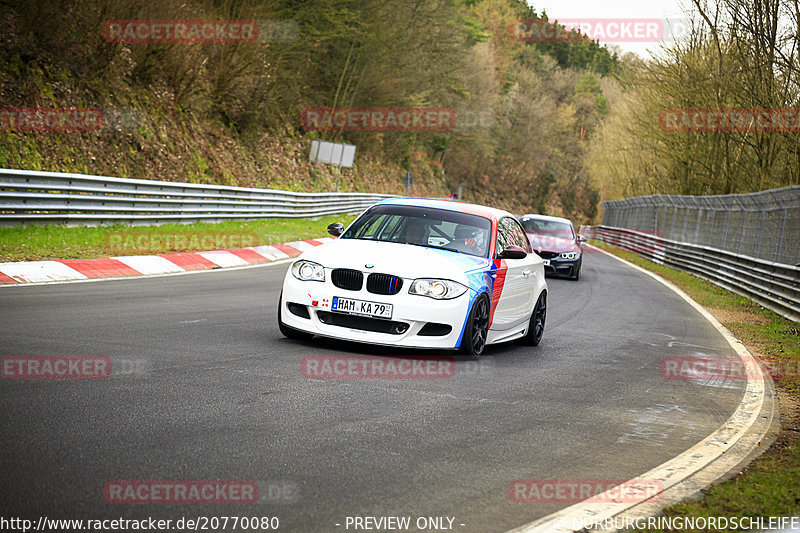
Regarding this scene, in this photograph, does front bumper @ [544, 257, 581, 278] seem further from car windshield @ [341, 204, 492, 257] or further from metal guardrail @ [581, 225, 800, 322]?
car windshield @ [341, 204, 492, 257]

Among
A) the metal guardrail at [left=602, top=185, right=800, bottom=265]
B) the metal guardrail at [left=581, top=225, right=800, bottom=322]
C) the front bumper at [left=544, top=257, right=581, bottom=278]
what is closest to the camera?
the metal guardrail at [left=581, top=225, right=800, bottom=322]

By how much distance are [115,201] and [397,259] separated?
39.4 ft

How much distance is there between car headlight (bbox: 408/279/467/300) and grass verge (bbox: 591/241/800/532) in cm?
303

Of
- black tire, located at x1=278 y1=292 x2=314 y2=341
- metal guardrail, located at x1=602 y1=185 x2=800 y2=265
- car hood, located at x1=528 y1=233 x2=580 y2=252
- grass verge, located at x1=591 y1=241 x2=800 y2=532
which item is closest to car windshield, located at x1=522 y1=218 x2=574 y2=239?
car hood, located at x1=528 y1=233 x2=580 y2=252

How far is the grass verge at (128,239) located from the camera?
1439cm

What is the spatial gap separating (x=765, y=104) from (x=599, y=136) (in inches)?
2472

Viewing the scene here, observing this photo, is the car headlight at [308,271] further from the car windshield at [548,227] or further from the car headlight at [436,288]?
the car windshield at [548,227]

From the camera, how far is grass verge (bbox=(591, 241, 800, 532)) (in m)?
4.64

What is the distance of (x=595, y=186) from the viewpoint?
97312 mm

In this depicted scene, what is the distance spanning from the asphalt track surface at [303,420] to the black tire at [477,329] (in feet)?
0.59

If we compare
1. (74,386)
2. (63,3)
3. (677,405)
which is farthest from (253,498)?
(63,3)

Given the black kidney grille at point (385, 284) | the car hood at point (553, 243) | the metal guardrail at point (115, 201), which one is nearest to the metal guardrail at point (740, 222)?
the car hood at point (553, 243)

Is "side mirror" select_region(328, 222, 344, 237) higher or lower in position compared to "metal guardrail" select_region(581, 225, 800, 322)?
higher

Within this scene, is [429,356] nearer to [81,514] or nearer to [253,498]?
[253,498]
